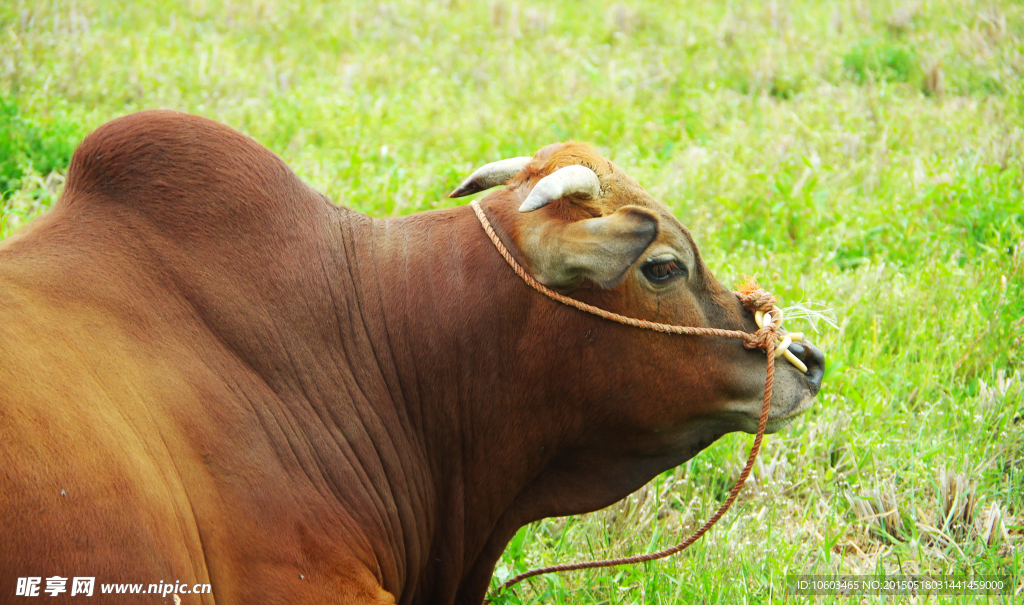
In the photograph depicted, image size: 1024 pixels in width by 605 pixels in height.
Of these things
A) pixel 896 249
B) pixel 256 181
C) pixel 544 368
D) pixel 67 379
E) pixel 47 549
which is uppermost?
pixel 256 181

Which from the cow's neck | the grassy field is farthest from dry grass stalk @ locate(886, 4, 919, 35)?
the cow's neck

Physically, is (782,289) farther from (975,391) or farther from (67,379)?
(67,379)

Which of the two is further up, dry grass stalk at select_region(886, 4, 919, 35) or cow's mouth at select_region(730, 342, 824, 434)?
dry grass stalk at select_region(886, 4, 919, 35)

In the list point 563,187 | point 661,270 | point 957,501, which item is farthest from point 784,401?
point 957,501

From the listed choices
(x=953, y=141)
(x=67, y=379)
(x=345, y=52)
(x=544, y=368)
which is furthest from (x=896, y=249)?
(x=345, y=52)

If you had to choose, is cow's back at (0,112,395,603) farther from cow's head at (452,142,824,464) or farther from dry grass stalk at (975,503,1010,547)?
dry grass stalk at (975,503,1010,547)

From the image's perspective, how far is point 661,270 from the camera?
2.96 metres

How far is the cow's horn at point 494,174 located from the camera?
10.9 feet

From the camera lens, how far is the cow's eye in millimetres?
2936

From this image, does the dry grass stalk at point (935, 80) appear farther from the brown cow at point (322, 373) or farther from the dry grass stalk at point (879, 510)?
the brown cow at point (322, 373)

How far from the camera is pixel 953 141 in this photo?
7254 mm

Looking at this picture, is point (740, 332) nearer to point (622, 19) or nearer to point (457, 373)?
point (457, 373)

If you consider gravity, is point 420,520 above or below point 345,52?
below

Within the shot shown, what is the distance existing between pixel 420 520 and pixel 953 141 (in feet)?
20.0
